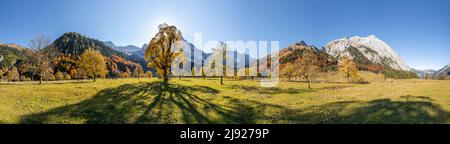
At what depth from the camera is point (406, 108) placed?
2048cm

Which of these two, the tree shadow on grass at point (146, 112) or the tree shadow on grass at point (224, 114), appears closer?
the tree shadow on grass at point (224, 114)

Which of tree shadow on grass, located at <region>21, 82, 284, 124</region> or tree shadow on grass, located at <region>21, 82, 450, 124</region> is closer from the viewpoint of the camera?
tree shadow on grass, located at <region>21, 82, 450, 124</region>

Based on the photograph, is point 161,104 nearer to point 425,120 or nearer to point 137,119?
point 137,119

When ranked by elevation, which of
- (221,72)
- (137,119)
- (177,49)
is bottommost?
(137,119)

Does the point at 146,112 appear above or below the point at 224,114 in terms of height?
above

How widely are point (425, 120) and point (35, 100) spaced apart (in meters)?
38.9

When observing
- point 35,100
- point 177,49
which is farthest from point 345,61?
point 35,100
